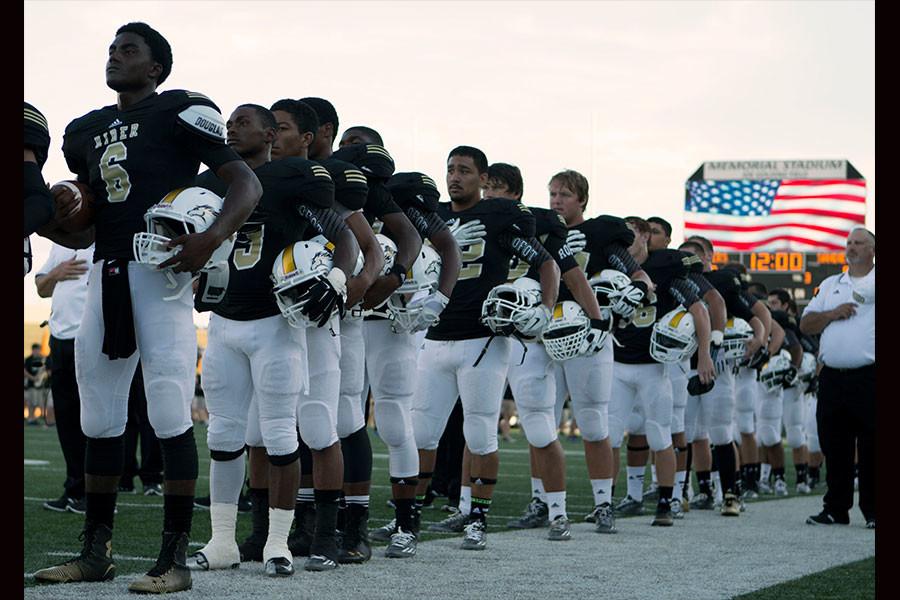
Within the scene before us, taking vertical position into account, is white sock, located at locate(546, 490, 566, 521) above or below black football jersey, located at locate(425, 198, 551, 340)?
below

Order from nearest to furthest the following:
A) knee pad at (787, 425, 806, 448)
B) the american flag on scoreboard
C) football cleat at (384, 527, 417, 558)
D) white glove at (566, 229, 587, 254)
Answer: football cleat at (384, 527, 417, 558) < white glove at (566, 229, 587, 254) < knee pad at (787, 425, 806, 448) < the american flag on scoreboard

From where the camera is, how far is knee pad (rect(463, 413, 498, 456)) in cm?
670

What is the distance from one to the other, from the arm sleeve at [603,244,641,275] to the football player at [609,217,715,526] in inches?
10.1

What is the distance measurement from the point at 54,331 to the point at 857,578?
5129 mm

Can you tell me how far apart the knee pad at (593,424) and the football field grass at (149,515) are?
2.68 ft

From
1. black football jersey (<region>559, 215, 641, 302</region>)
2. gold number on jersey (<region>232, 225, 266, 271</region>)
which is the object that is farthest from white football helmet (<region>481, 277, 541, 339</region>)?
gold number on jersey (<region>232, 225, 266, 271</region>)

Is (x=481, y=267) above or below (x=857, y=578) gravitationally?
above

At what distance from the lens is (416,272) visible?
6.15 m

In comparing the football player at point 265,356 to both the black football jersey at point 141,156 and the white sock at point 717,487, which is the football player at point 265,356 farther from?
Answer: the white sock at point 717,487

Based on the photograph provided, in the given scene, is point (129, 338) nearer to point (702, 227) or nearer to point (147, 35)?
point (147, 35)

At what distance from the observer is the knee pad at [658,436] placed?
28.2 ft

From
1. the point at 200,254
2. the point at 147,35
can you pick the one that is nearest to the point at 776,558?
the point at 200,254

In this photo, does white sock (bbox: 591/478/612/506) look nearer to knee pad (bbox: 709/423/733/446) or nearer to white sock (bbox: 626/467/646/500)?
white sock (bbox: 626/467/646/500)
